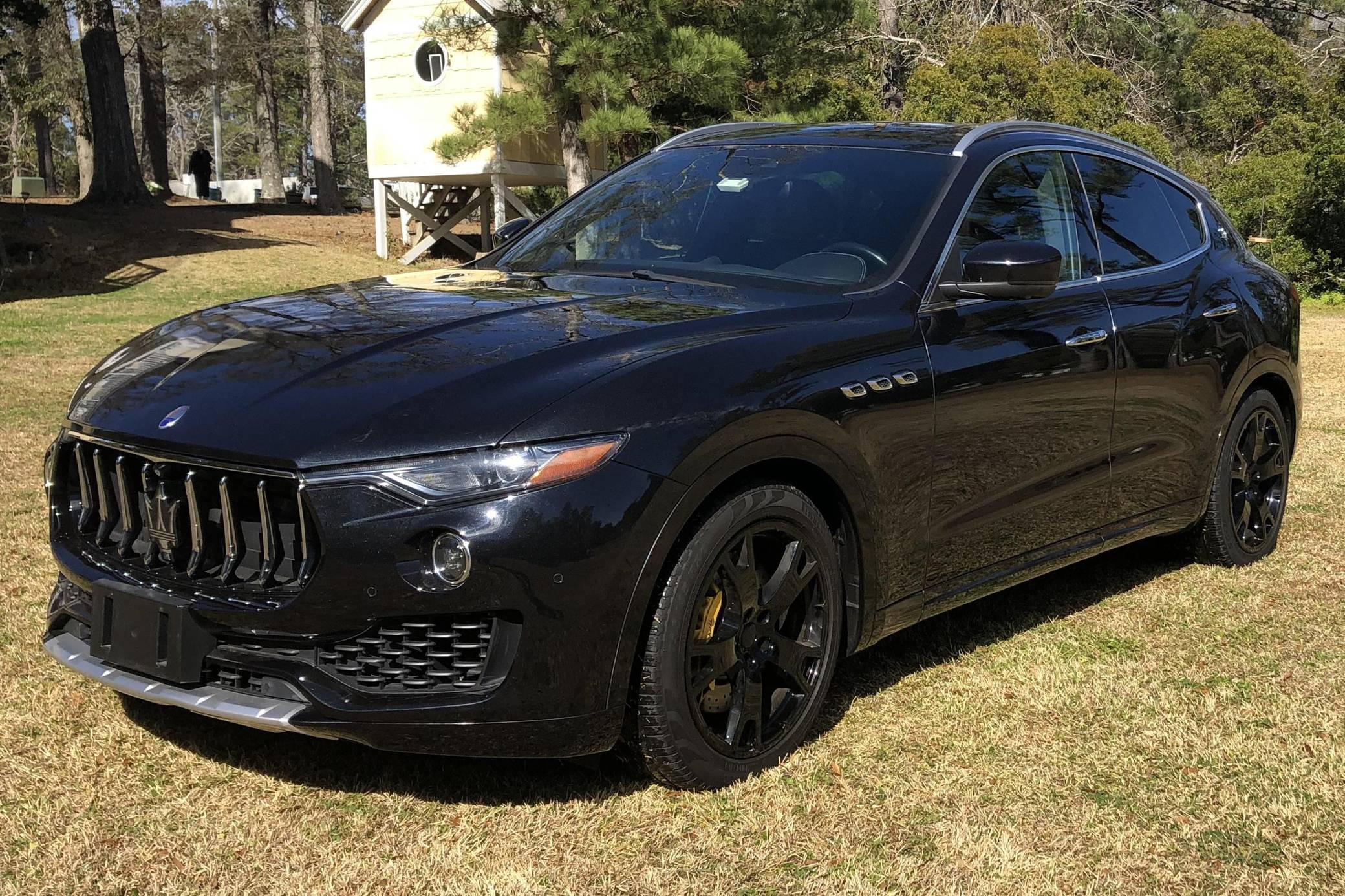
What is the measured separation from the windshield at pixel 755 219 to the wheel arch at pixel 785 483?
691 mm

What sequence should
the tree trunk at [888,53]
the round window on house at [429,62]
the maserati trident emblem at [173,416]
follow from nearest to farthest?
1. the maserati trident emblem at [173,416]
2. the round window on house at [429,62]
3. the tree trunk at [888,53]

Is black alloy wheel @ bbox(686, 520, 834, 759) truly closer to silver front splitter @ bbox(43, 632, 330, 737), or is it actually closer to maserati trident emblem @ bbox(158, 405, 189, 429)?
silver front splitter @ bbox(43, 632, 330, 737)

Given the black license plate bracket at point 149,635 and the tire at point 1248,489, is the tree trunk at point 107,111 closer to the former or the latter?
the tire at point 1248,489

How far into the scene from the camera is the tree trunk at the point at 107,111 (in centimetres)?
2356

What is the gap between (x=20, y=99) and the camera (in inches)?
1757

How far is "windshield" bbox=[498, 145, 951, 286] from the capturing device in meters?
4.25

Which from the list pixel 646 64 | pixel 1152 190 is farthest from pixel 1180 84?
pixel 1152 190

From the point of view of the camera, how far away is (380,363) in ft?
11.0

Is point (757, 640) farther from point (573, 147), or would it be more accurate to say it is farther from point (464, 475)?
point (573, 147)

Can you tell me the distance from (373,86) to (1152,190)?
19.4 meters

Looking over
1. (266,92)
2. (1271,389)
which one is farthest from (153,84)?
(1271,389)

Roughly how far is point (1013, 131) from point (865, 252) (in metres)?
0.96

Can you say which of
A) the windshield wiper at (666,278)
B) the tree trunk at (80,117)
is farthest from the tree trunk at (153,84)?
the windshield wiper at (666,278)

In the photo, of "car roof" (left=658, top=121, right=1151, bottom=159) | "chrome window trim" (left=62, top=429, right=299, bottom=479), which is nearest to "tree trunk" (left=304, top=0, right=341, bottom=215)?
"car roof" (left=658, top=121, right=1151, bottom=159)
